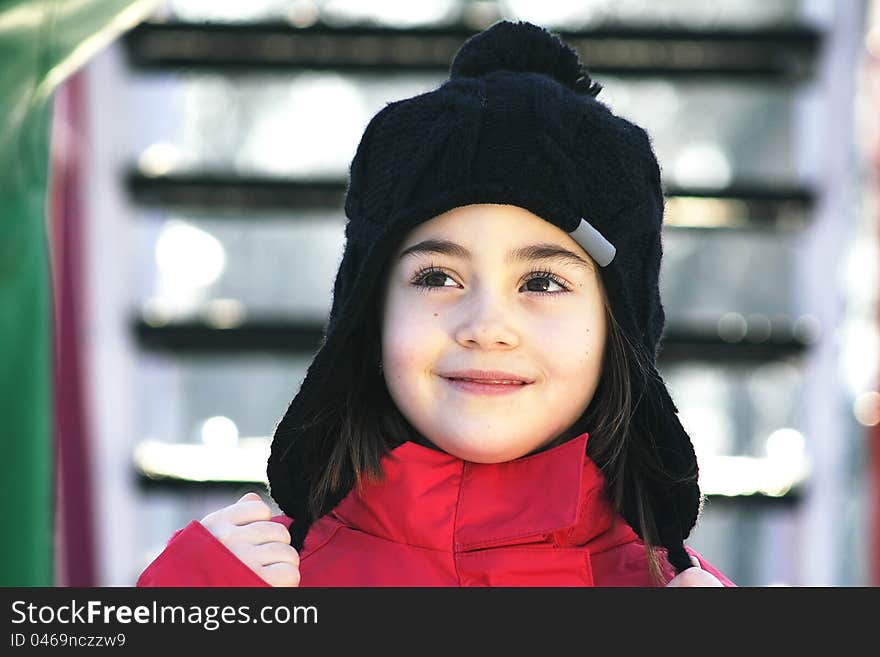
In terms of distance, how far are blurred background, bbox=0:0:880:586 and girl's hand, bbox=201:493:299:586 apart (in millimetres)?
1045

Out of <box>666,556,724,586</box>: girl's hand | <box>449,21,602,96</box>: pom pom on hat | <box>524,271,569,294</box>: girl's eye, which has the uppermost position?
<box>449,21,602,96</box>: pom pom on hat

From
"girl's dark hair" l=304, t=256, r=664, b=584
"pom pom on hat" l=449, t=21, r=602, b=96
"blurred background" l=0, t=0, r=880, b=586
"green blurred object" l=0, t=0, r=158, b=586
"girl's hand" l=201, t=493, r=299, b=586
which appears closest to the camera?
"green blurred object" l=0, t=0, r=158, b=586

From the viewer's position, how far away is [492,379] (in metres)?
1.41

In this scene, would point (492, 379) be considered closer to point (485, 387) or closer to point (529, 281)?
point (485, 387)

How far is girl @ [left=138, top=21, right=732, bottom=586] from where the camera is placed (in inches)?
55.3

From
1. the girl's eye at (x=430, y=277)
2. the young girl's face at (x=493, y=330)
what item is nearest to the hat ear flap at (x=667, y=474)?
the young girl's face at (x=493, y=330)

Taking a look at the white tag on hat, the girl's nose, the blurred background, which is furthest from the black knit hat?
the blurred background

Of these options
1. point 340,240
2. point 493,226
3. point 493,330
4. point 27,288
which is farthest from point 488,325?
point 340,240

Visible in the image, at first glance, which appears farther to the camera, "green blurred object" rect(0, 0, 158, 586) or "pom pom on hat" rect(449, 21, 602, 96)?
"pom pom on hat" rect(449, 21, 602, 96)

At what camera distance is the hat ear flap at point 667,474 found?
1510 millimetres

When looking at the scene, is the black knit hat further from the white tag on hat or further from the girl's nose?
the girl's nose

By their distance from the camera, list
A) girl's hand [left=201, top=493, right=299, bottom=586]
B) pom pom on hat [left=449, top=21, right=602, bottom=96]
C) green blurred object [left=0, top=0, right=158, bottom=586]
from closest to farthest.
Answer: green blurred object [left=0, top=0, right=158, bottom=586] < girl's hand [left=201, top=493, right=299, bottom=586] < pom pom on hat [left=449, top=21, right=602, bottom=96]
